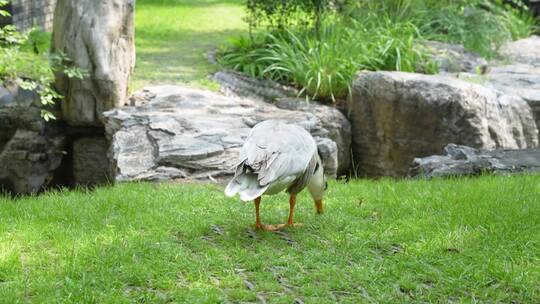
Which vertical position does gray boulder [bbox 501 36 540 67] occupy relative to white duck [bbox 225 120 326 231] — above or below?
below

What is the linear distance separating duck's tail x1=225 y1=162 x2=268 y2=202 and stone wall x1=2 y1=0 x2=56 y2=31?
29.8 ft

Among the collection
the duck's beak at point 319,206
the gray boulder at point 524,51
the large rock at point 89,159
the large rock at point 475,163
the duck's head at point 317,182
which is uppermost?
the duck's head at point 317,182

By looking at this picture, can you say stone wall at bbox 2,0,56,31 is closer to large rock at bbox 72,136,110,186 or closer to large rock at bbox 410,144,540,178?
large rock at bbox 72,136,110,186

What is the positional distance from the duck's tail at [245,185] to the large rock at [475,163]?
3.37 metres

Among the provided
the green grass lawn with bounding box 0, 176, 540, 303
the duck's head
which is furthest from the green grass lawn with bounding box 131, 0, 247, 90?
the duck's head

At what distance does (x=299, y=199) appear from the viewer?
6.86 m

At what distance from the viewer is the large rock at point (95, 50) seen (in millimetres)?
9805

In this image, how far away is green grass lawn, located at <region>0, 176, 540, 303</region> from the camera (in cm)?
455

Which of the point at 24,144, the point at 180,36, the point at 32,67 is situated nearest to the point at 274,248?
the point at 24,144

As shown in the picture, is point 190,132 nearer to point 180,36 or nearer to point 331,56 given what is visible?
point 331,56

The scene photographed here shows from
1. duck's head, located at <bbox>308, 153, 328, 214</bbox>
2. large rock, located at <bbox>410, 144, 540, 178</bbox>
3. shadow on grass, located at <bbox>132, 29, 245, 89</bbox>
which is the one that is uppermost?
duck's head, located at <bbox>308, 153, 328, 214</bbox>

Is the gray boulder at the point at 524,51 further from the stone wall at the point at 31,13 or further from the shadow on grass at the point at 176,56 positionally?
the stone wall at the point at 31,13

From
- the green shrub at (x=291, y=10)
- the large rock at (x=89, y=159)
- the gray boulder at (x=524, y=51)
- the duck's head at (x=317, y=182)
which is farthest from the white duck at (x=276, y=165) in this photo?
the gray boulder at (x=524, y=51)

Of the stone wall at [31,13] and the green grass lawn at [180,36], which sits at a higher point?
the stone wall at [31,13]
